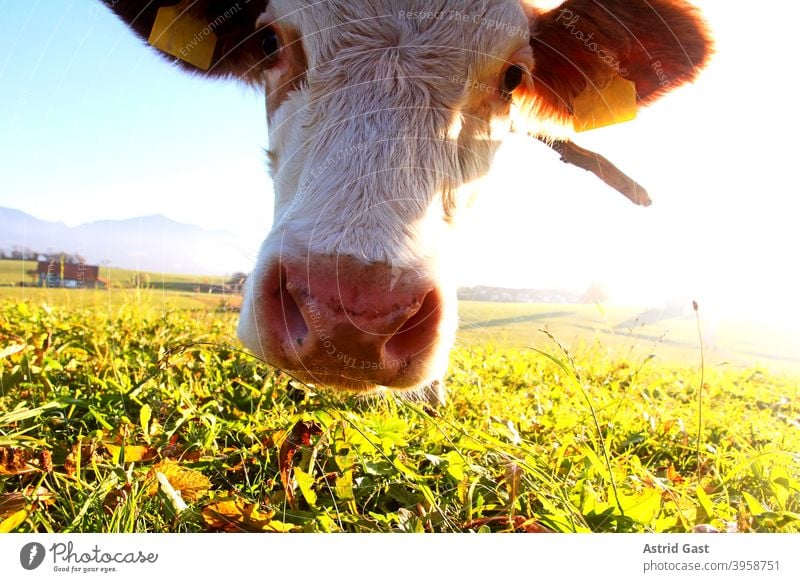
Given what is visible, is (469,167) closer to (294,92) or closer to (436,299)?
(294,92)

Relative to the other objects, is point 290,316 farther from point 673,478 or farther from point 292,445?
point 673,478

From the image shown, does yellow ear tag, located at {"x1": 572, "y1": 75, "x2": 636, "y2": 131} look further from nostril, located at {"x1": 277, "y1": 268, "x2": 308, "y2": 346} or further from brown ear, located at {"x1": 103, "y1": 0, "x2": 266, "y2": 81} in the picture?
nostril, located at {"x1": 277, "y1": 268, "x2": 308, "y2": 346}

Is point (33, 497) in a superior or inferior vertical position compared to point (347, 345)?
inferior

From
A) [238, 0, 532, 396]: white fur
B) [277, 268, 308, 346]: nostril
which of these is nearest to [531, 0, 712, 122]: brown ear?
[238, 0, 532, 396]: white fur

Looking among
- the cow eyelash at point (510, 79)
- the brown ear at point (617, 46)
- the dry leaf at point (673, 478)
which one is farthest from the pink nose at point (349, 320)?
the brown ear at point (617, 46)

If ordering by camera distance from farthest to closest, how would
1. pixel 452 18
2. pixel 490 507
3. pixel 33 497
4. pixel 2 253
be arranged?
pixel 452 18 < pixel 2 253 < pixel 490 507 < pixel 33 497

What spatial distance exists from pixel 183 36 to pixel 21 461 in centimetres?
205

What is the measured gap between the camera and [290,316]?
1.23m

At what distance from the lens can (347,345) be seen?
3.73 feet

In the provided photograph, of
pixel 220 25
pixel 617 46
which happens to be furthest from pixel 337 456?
pixel 220 25

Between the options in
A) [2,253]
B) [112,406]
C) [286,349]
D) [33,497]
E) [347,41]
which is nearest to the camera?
[33,497]
